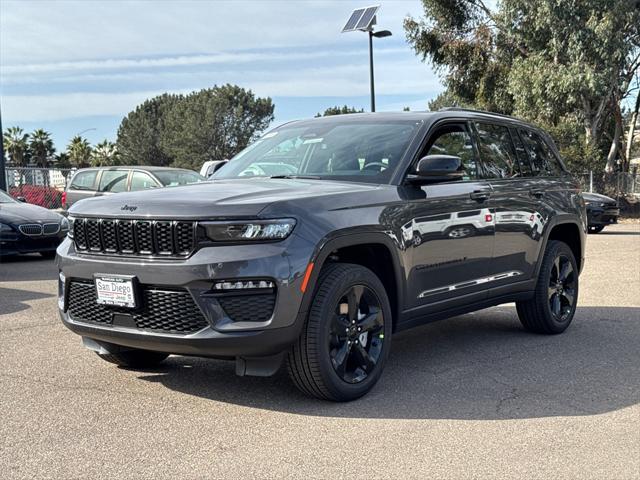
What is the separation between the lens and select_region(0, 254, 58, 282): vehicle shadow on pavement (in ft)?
34.9

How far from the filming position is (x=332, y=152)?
18.2 feet

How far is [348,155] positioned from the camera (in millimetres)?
5422

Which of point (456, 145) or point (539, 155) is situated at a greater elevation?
point (456, 145)

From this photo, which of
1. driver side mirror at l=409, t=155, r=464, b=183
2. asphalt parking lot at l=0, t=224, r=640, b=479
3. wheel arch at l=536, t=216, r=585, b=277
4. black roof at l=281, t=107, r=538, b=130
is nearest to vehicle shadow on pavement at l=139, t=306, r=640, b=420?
asphalt parking lot at l=0, t=224, r=640, b=479

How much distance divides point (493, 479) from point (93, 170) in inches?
576

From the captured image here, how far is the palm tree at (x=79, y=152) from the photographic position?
294 ft

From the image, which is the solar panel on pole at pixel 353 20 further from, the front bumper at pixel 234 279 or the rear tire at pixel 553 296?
the front bumper at pixel 234 279

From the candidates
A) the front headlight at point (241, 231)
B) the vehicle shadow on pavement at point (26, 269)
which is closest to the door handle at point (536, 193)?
the front headlight at point (241, 231)

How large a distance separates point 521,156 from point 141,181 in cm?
1008

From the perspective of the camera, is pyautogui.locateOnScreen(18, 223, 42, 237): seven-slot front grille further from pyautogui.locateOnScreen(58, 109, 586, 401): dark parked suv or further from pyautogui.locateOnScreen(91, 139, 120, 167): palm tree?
pyautogui.locateOnScreen(91, 139, 120, 167): palm tree

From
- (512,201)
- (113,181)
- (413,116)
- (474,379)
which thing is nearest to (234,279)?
(474,379)

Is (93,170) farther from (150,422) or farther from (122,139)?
(122,139)

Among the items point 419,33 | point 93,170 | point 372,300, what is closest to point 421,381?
point 372,300

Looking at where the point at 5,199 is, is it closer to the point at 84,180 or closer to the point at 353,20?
the point at 84,180
